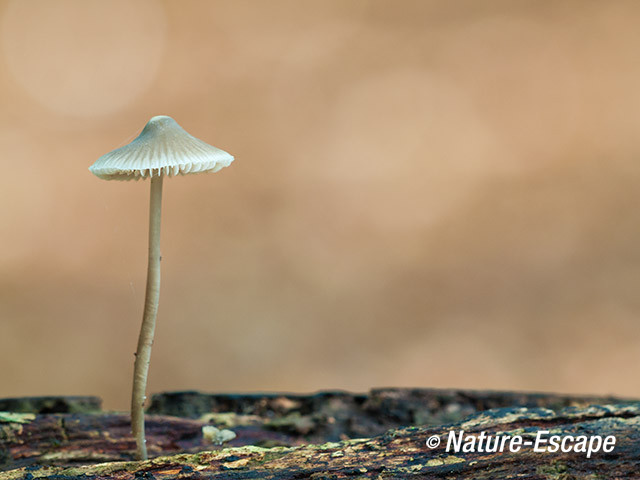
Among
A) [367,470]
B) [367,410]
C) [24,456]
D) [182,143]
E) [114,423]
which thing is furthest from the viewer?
[367,410]

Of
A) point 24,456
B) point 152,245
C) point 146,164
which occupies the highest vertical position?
point 146,164

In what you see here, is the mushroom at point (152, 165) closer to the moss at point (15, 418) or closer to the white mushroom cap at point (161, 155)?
the white mushroom cap at point (161, 155)

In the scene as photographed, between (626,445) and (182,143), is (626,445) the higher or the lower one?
the lower one

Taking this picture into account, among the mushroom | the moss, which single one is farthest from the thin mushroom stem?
the moss

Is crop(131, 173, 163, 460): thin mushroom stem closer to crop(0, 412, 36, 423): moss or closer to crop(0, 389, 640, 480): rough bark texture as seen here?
crop(0, 389, 640, 480): rough bark texture

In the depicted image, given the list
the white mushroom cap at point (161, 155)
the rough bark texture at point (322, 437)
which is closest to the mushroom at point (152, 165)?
the white mushroom cap at point (161, 155)

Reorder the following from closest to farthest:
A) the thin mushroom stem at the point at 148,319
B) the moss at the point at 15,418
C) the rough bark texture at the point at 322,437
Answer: the rough bark texture at the point at 322,437
the thin mushroom stem at the point at 148,319
the moss at the point at 15,418

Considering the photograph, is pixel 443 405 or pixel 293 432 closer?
pixel 293 432

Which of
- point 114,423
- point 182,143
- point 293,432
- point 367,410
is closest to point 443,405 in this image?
point 367,410

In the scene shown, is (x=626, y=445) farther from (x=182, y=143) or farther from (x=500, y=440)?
(x=182, y=143)
